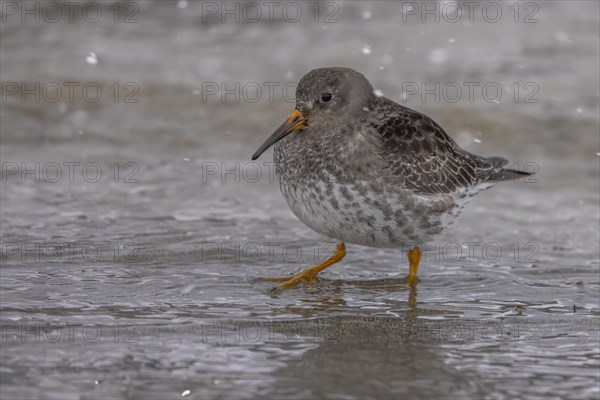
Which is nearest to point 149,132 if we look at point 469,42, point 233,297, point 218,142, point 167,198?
point 218,142

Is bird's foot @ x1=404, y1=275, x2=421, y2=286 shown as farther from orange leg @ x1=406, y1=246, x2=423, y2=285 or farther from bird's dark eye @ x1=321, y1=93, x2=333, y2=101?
bird's dark eye @ x1=321, y1=93, x2=333, y2=101

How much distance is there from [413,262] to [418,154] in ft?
2.82

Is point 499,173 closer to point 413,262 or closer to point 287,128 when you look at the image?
point 413,262

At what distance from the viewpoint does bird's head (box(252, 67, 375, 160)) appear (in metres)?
8.33

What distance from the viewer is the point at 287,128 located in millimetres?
8289

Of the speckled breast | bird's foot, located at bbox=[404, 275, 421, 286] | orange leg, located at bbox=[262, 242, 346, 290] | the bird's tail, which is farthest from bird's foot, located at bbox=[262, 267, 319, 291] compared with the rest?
the bird's tail

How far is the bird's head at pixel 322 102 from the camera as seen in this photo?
8.33 metres

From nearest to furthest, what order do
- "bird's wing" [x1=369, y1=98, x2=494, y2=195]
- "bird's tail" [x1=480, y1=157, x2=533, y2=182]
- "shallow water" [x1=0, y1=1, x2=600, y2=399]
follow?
"shallow water" [x1=0, y1=1, x2=600, y2=399], "bird's wing" [x1=369, y1=98, x2=494, y2=195], "bird's tail" [x1=480, y1=157, x2=533, y2=182]

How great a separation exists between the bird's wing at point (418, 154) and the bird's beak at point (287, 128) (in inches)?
21.6

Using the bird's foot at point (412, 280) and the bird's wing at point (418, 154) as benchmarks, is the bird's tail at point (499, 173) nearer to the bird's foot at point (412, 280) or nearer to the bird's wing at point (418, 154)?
the bird's wing at point (418, 154)

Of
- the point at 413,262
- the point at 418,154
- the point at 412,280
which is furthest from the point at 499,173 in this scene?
the point at 412,280

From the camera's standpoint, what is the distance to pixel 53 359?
6113 mm

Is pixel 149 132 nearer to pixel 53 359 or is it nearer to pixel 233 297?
pixel 233 297

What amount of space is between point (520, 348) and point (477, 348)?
0.89 feet
